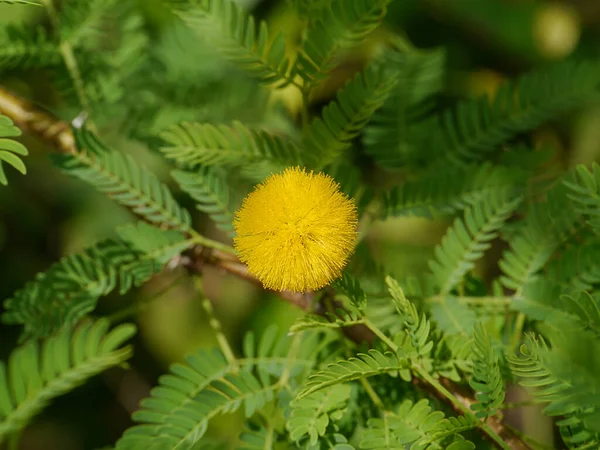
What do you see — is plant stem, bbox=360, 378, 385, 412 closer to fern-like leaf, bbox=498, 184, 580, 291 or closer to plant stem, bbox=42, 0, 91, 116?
fern-like leaf, bbox=498, 184, 580, 291

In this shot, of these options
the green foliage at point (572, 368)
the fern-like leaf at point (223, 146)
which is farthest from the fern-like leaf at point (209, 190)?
the green foliage at point (572, 368)

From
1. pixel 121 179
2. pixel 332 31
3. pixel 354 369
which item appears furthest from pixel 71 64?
pixel 354 369

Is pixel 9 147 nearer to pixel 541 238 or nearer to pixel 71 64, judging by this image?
pixel 71 64

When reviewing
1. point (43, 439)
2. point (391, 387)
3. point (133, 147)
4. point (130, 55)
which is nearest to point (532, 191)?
point (391, 387)

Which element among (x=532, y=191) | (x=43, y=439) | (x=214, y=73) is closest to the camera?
(x=532, y=191)

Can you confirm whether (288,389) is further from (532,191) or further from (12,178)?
(12,178)

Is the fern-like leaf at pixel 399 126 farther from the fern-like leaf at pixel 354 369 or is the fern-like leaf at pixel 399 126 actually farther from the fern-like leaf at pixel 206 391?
the fern-like leaf at pixel 354 369
